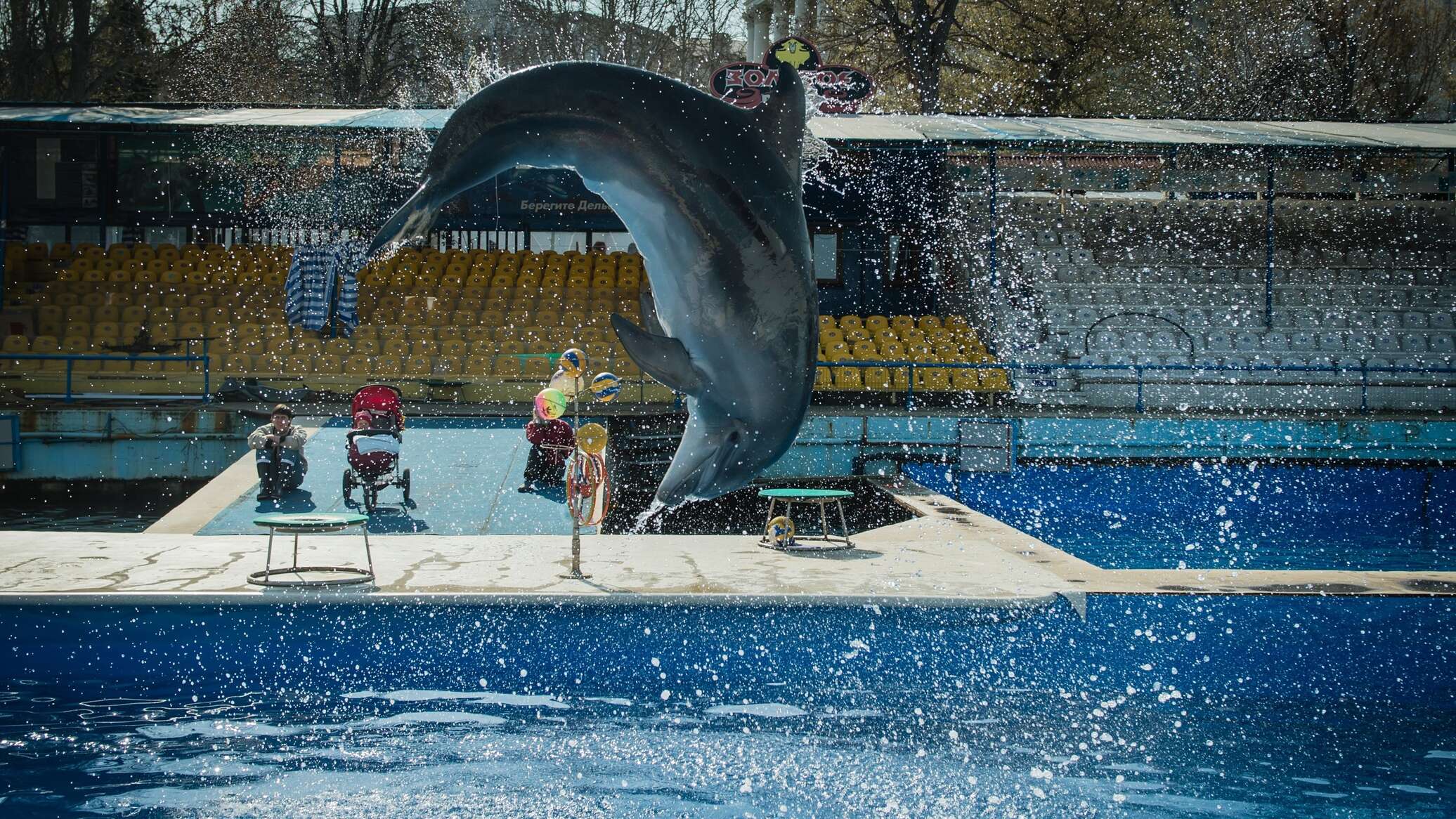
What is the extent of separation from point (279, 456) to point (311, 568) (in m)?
3.49

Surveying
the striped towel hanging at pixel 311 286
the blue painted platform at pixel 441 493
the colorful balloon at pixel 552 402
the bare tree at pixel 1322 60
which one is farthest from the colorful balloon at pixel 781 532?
the bare tree at pixel 1322 60

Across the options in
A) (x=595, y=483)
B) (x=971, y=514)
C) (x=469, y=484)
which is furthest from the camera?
(x=469, y=484)

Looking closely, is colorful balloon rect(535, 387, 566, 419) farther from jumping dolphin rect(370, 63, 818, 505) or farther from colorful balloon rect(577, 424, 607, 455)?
jumping dolphin rect(370, 63, 818, 505)

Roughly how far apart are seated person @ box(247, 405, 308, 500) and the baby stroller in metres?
0.42

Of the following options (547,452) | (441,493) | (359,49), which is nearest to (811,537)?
(547,452)

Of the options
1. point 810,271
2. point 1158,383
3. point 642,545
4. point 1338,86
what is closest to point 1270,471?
point 1158,383

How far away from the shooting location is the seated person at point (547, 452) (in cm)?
1120

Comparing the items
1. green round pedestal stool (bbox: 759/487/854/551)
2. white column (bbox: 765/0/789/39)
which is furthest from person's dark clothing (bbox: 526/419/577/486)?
white column (bbox: 765/0/789/39)

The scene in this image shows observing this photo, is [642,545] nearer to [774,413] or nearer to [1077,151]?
[774,413]

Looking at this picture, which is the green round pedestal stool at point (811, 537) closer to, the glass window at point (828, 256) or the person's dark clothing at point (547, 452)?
the person's dark clothing at point (547, 452)

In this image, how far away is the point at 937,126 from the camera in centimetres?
1822

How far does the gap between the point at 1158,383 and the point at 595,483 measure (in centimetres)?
944

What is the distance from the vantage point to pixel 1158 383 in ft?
49.9

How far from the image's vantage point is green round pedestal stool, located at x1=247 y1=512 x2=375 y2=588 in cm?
698
